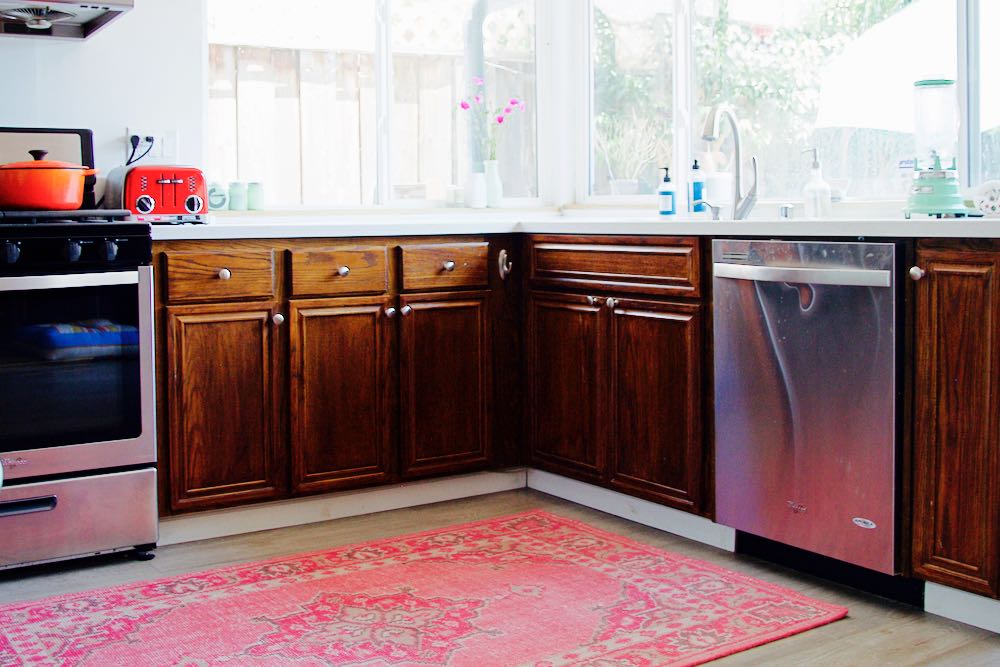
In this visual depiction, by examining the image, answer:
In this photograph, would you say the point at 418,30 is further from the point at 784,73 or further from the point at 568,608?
the point at 568,608

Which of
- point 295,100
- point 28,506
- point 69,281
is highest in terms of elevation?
point 295,100

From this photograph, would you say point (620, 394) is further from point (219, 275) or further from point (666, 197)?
point (219, 275)

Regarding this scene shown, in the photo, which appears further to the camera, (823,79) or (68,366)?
(823,79)

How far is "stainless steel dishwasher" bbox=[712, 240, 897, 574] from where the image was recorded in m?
2.60

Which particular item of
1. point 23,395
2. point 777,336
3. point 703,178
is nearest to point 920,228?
point 777,336

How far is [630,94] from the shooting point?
435 cm

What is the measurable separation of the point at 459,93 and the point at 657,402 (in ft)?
5.77

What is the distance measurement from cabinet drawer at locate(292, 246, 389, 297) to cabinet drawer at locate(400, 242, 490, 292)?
0.27 feet

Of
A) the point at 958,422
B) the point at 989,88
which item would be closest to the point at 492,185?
the point at 989,88

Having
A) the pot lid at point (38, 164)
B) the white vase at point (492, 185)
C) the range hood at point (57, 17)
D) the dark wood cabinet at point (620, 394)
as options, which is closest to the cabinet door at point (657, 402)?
the dark wood cabinet at point (620, 394)

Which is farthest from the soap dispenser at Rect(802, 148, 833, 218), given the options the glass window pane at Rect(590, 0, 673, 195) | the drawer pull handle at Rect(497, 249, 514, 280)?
the drawer pull handle at Rect(497, 249, 514, 280)

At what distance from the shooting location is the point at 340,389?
3.48m

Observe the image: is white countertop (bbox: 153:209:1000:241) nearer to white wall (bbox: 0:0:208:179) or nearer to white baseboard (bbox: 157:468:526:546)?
white wall (bbox: 0:0:208:179)

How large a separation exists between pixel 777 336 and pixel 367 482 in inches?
53.6
